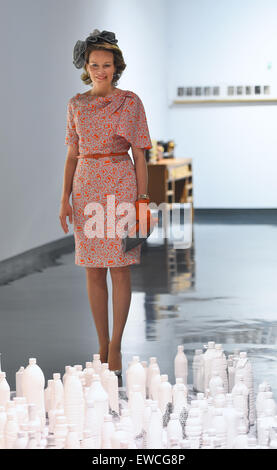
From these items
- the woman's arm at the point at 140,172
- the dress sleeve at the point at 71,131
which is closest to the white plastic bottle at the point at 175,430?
the woman's arm at the point at 140,172

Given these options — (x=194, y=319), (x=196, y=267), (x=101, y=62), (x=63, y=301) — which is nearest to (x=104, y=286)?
(x=101, y=62)

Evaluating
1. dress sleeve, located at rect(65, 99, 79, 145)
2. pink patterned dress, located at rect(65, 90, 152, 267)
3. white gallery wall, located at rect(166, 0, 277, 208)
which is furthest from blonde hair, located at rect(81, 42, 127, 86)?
white gallery wall, located at rect(166, 0, 277, 208)

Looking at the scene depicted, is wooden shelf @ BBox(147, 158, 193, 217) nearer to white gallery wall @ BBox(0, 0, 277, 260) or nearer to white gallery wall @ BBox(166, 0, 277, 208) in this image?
white gallery wall @ BBox(0, 0, 277, 260)

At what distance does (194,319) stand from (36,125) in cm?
375

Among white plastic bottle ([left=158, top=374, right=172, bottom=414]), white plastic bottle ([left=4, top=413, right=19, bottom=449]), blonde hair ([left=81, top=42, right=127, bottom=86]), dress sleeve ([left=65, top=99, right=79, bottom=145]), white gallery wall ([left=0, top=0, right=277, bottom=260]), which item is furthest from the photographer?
white gallery wall ([left=0, top=0, right=277, bottom=260])

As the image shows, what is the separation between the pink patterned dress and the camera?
420cm

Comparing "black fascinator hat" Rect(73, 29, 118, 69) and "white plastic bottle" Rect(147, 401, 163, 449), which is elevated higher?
"black fascinator hat" Rect(73, 29, 118, 69)

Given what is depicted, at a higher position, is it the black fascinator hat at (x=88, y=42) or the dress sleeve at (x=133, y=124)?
the black fascinator hat at (x=88, y=42)

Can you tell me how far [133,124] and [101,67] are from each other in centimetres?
29

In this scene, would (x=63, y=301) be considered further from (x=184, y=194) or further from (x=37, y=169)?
(x=184, y=194)

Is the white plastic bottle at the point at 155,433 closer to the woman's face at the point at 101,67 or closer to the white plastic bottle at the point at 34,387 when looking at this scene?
the white plastic bottle at the point at 34,387

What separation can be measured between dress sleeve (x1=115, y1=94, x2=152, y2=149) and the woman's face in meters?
0.13

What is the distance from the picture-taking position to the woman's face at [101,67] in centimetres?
418

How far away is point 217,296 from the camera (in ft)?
22.0
